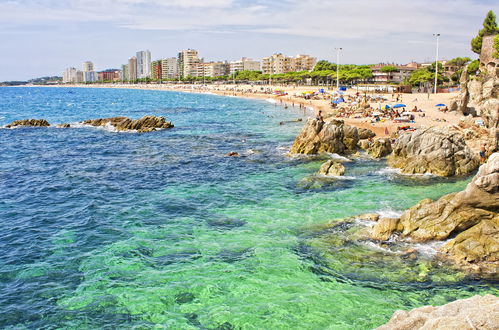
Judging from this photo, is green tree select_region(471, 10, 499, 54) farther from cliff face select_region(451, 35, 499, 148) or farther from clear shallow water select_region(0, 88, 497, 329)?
clear shallow water select_region(0, 88, 497, 329)

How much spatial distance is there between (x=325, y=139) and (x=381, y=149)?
17.8 ft

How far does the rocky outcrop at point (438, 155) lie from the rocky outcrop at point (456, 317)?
24.8 meters

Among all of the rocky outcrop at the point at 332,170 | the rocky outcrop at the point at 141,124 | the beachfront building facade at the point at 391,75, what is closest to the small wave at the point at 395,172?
the rocky outcrop at the point at 332,170

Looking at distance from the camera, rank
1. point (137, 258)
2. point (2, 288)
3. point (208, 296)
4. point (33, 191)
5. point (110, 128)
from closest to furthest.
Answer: point (208, 296) → point (2, 288) → point (137, 258) → point (33, 191) → point (110, 128)

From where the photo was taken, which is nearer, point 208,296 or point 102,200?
point 208,296

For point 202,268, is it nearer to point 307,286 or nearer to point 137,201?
point 307,286

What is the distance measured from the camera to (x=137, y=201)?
27688 mm

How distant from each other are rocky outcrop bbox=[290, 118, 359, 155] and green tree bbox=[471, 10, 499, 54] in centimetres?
6597

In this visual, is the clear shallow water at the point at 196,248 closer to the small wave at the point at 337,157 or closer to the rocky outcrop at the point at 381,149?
the small wave at the point at 337,157

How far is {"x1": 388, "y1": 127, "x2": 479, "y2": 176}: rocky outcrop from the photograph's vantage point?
103ft

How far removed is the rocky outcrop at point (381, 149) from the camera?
3888cm

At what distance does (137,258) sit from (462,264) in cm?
1383

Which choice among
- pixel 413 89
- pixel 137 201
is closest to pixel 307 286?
pixel 137 201

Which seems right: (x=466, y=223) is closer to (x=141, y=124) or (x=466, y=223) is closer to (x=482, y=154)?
(x=482, y=154)
